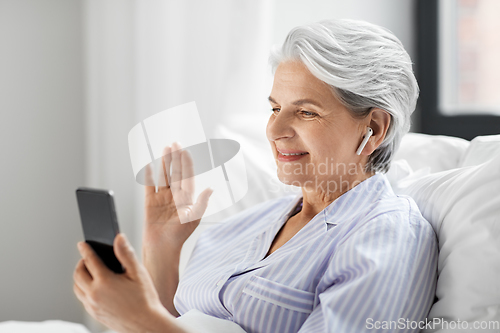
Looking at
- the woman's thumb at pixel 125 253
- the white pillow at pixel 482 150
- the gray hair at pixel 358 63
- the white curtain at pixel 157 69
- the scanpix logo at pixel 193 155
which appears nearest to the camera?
the woman's thumb at pixel 125 253

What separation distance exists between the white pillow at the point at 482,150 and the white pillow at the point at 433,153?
81mm

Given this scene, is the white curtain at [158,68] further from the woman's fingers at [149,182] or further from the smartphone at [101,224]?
the smartphone at [101,224]

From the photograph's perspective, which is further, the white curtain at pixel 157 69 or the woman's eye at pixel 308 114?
the white curtain at pixel 157 69

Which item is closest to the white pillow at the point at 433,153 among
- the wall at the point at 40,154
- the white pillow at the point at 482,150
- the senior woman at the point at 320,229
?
the white pillow at the point at 482,150

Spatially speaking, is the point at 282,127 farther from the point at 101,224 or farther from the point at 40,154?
the point at 40,154

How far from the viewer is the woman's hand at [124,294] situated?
61 cm

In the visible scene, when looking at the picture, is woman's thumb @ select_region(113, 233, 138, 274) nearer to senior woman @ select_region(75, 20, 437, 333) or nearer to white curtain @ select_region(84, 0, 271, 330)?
senior woman @ select_region(75, 20, 437, 333)

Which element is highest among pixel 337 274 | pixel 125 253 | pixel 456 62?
pixel 456 62

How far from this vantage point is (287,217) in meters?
1.03

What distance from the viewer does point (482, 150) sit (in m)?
0.99

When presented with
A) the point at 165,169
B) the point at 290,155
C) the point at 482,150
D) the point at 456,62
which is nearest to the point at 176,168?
the point at 165,169

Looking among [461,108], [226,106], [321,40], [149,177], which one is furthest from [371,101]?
[461,108]

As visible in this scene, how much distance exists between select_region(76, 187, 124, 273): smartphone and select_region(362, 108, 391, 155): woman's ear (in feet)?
1.76

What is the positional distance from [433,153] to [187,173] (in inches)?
25.1
